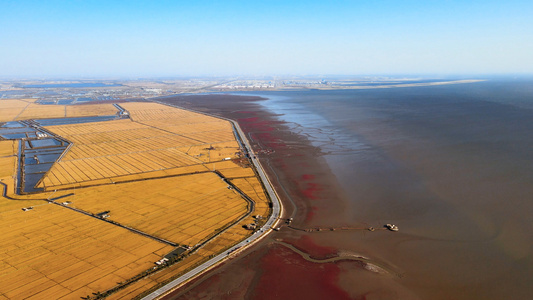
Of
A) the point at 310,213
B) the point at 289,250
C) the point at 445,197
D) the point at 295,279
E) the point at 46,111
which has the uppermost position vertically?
the point at 46,111

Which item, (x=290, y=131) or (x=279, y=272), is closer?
(x=279, y=272)

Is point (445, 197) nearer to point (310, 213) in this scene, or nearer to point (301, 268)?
point (310, 213)

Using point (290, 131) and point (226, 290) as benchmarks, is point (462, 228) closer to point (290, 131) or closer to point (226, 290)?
point (226, 290)

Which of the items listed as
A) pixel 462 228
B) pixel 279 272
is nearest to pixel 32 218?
pixel 279 272

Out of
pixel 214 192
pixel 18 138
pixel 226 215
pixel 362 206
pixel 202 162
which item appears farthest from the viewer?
pixel 18 138

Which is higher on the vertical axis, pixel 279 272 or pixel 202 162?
pixel 202 162

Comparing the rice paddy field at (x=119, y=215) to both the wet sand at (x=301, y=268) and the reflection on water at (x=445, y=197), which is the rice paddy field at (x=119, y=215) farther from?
the reflection on water at (x=445, y=197)

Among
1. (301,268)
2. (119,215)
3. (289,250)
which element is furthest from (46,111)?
(301,268)
